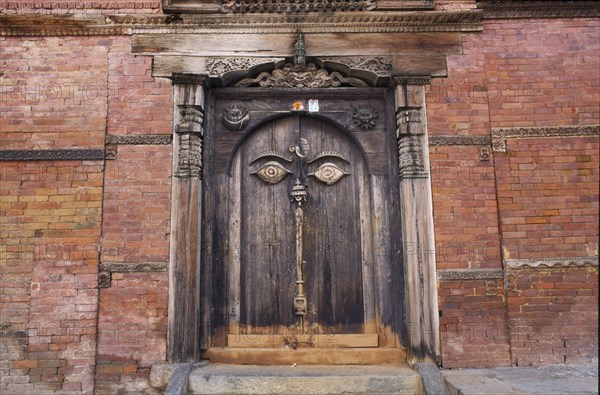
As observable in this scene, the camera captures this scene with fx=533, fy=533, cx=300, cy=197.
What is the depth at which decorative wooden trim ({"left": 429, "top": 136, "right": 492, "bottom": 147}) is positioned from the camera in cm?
543

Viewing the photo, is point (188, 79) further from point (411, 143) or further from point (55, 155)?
point (411, 143)

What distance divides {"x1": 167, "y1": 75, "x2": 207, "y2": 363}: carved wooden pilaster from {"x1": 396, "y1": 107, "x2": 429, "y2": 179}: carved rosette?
6.73 feet

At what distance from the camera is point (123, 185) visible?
5332 millimetres

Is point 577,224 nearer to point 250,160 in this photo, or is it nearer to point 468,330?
point 468,330

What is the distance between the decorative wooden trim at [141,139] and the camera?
Result: 212 inches

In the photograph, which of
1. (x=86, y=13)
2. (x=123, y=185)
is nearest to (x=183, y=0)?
(x=86, y=13)

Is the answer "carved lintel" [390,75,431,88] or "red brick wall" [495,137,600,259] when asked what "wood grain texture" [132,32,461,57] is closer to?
"carved lintel" [390,75,431,88]

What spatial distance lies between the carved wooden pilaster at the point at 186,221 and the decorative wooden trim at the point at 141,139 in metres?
0.10

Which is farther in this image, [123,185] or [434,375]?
[123,185]

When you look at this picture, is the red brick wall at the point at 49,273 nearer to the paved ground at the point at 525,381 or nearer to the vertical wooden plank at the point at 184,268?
the vertical wooden plank at the point at 184,268

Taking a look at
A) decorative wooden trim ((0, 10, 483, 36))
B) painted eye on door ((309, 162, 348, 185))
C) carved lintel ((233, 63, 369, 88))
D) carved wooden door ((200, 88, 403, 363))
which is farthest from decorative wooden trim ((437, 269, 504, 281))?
decorative wooden trim ((0, 10, 483, 36))

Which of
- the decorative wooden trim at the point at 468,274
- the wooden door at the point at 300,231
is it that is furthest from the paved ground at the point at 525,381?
the wooden door at the point at 300,231

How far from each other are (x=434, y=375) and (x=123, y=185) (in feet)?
11.4

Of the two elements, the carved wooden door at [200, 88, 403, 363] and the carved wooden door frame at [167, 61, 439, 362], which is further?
the carved wooden door at [200, 88, 403, 363]
